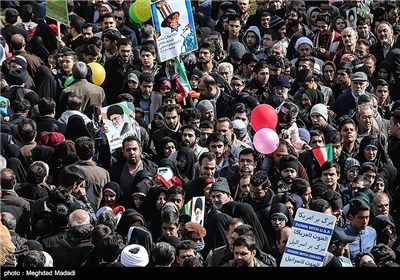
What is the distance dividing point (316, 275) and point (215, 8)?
1285 cm

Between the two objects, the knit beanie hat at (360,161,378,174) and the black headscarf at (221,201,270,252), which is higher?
the black headscarf at (221,201,270,252)

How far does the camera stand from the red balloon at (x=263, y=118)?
17125 mm

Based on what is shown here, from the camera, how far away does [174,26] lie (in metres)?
18.9

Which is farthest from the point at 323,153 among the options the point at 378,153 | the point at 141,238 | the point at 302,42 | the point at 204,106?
the point at 302,42

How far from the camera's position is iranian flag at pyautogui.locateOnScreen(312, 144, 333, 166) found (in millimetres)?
16547

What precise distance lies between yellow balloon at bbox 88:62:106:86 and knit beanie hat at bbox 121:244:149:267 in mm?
6367

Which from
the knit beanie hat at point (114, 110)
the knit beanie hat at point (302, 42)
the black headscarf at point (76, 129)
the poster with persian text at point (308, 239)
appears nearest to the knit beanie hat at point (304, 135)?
the knit beanie hat at point (114, 110)

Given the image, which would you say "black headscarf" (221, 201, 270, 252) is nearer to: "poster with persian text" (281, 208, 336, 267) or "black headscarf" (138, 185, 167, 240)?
"black headscarf" (138, 185, 167, 240)

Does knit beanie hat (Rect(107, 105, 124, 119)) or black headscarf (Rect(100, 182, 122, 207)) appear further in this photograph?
knit beanie hat (Rect(107, 105, 124, 119))

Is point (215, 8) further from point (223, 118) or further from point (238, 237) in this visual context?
point (238, 237)

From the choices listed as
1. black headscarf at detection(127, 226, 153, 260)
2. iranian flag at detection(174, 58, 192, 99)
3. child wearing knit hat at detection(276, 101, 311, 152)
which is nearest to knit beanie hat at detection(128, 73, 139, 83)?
iranian flag at detection(174, 58, 192, 99)

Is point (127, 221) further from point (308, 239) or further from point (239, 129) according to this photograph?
point (239, 129)

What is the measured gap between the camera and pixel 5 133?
16.2m

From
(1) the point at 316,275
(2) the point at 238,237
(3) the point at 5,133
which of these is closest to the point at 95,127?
(3) the point at 5,133
